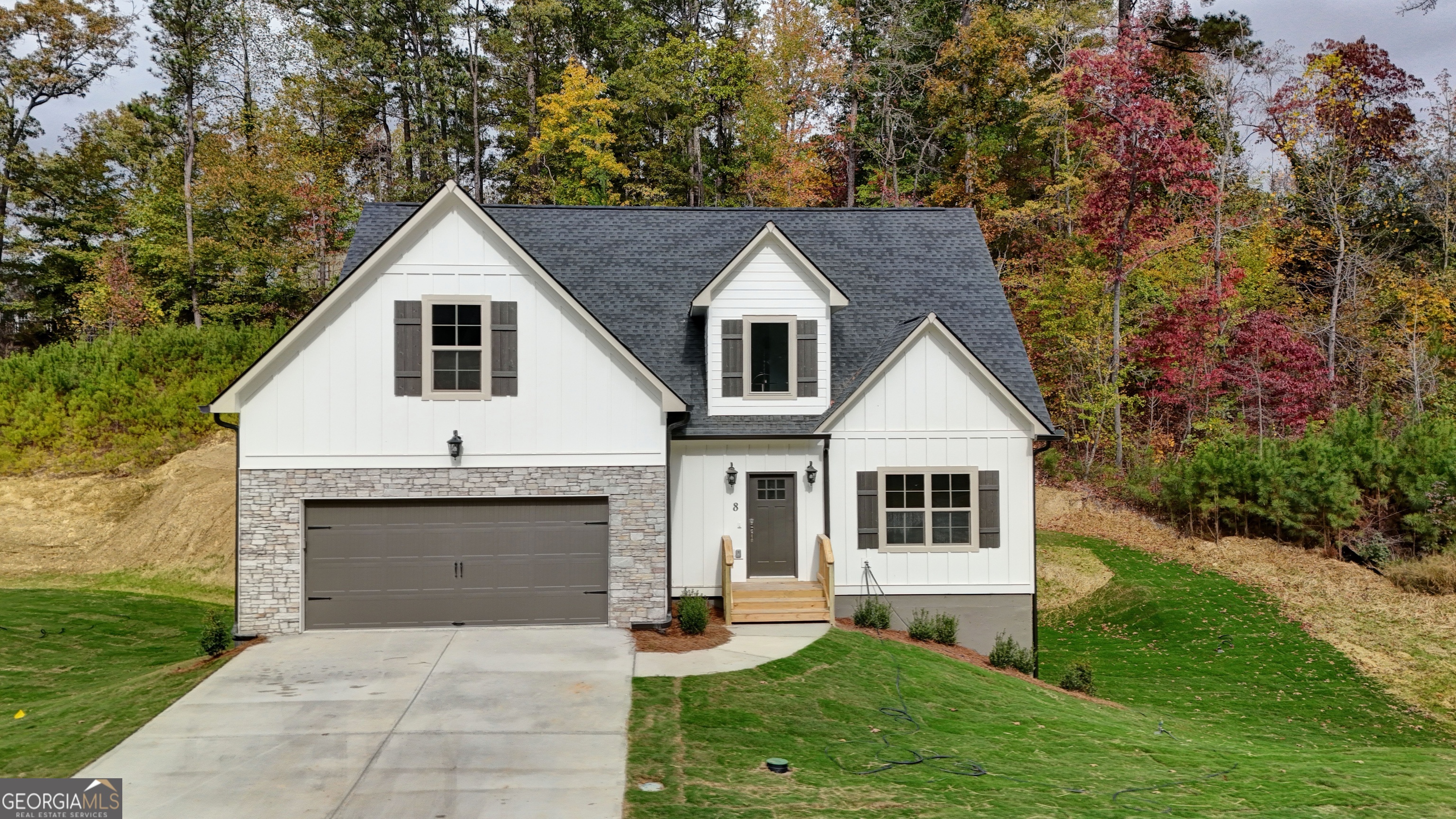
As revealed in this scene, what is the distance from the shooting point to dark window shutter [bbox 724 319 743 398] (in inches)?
560

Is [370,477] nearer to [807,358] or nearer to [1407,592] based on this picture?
[807,358]

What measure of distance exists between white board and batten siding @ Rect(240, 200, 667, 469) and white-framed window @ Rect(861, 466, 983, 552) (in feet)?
13.0

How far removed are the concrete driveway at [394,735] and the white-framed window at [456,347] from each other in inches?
145

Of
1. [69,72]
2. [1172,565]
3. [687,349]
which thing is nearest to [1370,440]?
[1172,565]

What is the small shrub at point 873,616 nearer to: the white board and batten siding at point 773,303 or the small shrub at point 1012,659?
the small shrub at point 1012,659

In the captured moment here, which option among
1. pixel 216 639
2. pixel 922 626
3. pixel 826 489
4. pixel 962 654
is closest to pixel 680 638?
pixel 826 489

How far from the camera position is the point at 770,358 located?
14344mm

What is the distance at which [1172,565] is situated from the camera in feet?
64.3

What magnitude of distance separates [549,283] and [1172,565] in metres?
15.9

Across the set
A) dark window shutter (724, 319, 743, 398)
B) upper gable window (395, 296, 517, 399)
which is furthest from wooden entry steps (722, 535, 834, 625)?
upper gable window (395, 296, 517, 399)

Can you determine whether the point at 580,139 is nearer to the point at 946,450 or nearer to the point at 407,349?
the point at 407,349

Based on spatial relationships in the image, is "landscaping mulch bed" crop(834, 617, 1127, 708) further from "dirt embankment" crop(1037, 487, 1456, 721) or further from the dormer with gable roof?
"dirt embankment" crop(1037, 487, 1456, 721)

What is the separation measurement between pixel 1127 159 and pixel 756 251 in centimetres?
1811

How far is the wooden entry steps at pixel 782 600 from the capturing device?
13.1 meters
